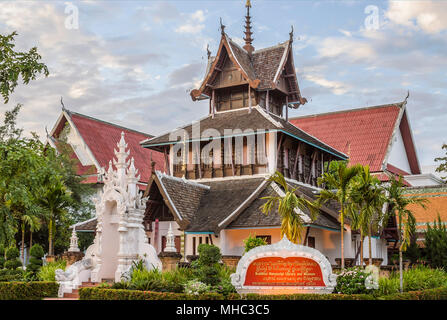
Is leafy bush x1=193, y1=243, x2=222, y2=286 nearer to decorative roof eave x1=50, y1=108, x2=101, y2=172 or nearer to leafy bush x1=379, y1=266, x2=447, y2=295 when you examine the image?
leafy bush x1=379, y1=266, x2=447, y2=295

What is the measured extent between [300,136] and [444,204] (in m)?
11.1

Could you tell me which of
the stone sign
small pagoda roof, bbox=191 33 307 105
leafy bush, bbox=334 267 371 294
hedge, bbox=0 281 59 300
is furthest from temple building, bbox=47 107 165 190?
leafy bush, bbox=334 267 371 294

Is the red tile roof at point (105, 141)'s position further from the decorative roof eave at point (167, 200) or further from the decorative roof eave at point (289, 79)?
the decorative roof eave at point (167, 200)

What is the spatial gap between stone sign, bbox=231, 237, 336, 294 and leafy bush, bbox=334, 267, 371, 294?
468 mm

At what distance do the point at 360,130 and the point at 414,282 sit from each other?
79.7ft

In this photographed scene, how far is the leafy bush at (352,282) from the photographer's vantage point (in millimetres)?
16328

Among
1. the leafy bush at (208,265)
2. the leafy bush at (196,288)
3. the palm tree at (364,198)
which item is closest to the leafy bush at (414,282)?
the palm tree at (364,198)

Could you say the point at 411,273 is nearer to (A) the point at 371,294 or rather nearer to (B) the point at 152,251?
(A) the point at 371,294

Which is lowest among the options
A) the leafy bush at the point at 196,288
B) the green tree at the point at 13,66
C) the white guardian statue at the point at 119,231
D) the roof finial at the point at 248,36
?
the leafy bush at the point at 196,288

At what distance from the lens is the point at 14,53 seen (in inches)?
742

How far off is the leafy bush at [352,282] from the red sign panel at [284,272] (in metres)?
0.70

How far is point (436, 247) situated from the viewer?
27859mm

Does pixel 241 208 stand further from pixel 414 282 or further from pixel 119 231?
pixel 414 282

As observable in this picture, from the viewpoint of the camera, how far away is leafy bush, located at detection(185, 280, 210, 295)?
647 inches
